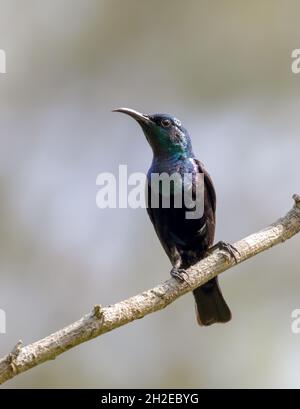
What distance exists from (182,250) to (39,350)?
8.40 ft

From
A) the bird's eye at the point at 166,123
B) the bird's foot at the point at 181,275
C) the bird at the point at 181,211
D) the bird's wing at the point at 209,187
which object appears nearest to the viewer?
the bird's foot at the point at 181,275

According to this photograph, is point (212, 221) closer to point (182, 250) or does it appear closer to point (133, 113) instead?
point (182, 250)

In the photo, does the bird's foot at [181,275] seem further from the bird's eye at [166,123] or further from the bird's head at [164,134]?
the bird's eye at [166,123]

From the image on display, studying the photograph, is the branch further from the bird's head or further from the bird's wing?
the bird's head

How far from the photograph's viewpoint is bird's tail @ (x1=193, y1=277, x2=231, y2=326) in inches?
236

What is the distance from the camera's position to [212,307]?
6.02 meters

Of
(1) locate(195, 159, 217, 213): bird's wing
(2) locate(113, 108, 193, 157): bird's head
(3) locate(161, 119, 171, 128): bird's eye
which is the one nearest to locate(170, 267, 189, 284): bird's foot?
(1) locate(195, 159, 217, 213): bird's wing

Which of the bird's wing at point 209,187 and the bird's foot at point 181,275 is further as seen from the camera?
the bird's wing at point 209,187

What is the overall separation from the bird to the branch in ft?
4.00

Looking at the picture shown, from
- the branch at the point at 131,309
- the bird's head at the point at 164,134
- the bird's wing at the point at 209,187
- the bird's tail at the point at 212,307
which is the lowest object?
the bird's tail at the point at 212,307

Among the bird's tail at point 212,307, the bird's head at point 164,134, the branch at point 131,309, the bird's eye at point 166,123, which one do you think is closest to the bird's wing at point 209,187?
the bird's head at point 164,134

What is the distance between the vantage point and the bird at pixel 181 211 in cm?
579

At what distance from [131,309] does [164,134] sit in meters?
2.48

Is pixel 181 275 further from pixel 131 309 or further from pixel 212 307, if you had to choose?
pixel 212 307
